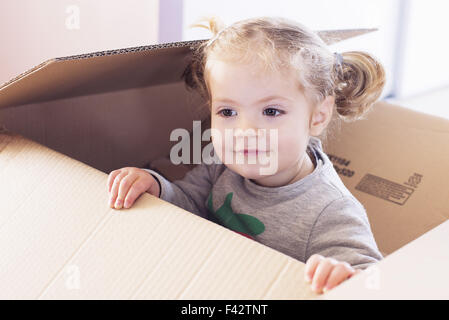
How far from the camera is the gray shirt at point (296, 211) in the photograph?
708 mm

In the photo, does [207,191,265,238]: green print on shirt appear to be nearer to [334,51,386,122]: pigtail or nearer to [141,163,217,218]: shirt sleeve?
[141,163,217,218]: shirt sleeve

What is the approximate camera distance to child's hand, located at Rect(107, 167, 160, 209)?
62 centimetres

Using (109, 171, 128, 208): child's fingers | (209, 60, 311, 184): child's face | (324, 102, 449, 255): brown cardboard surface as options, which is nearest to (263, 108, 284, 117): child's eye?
(209, 60, 311, 184): child's face

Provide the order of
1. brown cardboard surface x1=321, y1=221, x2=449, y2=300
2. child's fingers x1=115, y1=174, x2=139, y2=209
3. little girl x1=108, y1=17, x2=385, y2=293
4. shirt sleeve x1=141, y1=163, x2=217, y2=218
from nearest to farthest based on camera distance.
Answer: brown cardboard surface x1=321, y1=221, x2=449, y2=300
child's fingers x1=115, y1=174, x2=139, y2=209
little girl x1=108, y1=17, x2=385, y2=293
shirt sleeve x1=141, y1=163, x2=217, y2=218

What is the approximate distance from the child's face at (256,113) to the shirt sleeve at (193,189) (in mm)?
121

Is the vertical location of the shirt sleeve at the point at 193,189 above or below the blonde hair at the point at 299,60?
below

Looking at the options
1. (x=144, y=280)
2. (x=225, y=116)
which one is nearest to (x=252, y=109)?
(x=225, y=116)

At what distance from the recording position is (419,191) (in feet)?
3.12

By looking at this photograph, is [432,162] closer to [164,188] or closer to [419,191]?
[419,191]

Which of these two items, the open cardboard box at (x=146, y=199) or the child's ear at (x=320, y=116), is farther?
the child's ear at (x=320, y=116)

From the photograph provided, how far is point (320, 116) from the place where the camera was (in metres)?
0.83

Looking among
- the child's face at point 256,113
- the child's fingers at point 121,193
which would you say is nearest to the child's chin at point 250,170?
the child's face at point 256,113

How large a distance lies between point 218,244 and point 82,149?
522 mm

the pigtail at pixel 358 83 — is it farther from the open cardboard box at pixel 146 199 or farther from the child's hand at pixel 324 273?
the child's hand at pixel 324 273
